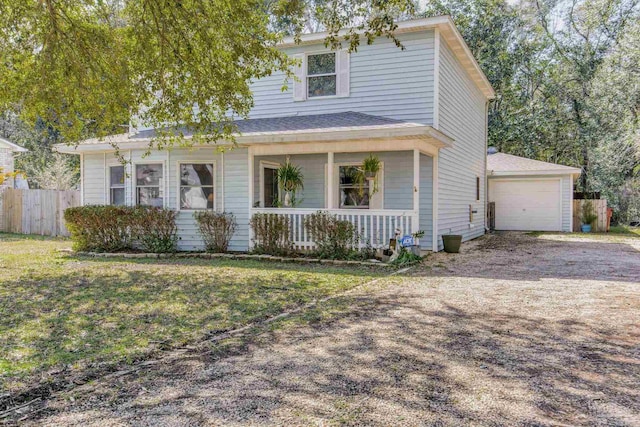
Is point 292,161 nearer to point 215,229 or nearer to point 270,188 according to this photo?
point 270,188

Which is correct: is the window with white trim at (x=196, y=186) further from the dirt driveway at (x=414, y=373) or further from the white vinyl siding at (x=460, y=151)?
the dirt driveway at (x=414, y=373)

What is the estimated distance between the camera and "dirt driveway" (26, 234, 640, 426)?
9.53 ft

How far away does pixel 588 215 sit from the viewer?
64.0 feet

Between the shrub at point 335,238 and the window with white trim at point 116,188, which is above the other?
the window with white trim at point 116,188

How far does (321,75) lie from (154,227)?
5841 millimetres

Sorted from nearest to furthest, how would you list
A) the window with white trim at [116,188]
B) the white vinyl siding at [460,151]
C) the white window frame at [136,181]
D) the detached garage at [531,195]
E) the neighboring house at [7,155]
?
the white vinyl siding at [460,151]
the white window frame at [136,181]
the window with white trim at [116,188]
the detached garage at [531,195]
the neighboring house at [7,155]

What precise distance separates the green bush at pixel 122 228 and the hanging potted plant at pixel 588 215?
16367 millimetres

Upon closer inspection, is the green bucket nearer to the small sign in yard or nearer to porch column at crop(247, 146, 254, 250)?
the small sign in yard

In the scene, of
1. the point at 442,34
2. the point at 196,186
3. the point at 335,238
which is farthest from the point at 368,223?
the point at 442,34

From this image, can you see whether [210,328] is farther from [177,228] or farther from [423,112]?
[423,112]

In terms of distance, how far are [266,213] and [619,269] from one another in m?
7.32

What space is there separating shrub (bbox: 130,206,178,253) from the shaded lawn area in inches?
42.8

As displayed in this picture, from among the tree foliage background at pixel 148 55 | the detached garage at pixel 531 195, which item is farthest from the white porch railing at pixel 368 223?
the detached garage at pixel 531 195

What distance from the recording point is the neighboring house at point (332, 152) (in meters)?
10.7
